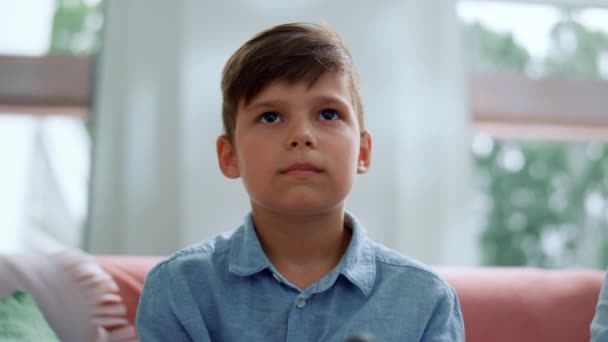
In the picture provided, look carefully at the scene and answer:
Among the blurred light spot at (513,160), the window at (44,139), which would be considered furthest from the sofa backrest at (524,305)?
the blurred light spot at (513,160)

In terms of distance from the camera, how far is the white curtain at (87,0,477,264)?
1.90m

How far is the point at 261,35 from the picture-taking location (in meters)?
1.18

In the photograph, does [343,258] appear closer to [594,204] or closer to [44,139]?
[44,139]

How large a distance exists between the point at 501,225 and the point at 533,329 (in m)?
1.63

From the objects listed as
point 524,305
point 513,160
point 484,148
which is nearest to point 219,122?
point 524,305

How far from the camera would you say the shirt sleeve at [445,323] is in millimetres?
1103

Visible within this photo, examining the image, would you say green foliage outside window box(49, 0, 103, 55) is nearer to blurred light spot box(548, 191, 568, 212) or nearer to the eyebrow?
the eyebrow

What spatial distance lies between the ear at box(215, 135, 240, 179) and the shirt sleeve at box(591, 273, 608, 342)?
636 mm

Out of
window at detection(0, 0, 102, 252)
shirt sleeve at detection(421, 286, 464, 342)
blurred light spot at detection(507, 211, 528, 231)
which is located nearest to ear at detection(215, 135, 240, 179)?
shirt sleeve at detection(421, 286, 464, 342)

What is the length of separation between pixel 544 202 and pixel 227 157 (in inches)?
79.6

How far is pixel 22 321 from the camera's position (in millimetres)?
1189

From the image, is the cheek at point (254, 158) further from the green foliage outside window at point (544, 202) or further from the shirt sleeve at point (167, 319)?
the green foliage outside window at point (544, 202)

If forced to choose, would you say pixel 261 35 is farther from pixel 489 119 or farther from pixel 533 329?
pixel 489 119

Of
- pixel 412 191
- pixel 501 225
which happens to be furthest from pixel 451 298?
pixel 501 225
